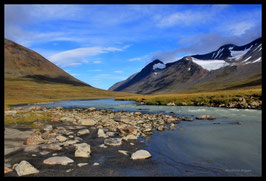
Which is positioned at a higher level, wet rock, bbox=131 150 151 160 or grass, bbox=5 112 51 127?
grass, bbox=5 112 51 127

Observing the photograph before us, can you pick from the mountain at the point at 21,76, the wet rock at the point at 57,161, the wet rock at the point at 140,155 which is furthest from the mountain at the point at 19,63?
the wet rock at the point at 140,155

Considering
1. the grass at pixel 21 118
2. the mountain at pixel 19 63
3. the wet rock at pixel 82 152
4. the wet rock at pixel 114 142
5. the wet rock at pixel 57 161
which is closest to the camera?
the mountain at pixel 19 63

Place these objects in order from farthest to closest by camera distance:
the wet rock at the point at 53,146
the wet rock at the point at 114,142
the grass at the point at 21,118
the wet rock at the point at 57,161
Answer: the wet rock at the point at 114,142
the wet rock at the point at 53,146
the wet rock at the point at 57,161
the grass at the point at 21,118

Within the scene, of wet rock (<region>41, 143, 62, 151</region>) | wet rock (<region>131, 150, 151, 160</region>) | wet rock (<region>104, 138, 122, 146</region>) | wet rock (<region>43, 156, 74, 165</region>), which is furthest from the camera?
wet rock (<region>104, 138, 122, 146</region>)

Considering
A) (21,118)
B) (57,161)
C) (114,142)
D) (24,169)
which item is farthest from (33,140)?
(114,142)

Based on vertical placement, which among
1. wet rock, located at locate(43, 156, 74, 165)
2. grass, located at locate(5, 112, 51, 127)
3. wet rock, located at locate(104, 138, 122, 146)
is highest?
grass, located at locate(5, 112, 51, 127)

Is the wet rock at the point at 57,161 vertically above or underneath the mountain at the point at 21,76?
underneath

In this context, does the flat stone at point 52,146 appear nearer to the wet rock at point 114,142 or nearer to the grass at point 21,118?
the grass at point 21,118

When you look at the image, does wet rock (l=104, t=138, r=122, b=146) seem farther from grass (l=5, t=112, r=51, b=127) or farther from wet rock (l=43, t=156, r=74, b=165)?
grass (l=5, t=112, r=51, b=127)

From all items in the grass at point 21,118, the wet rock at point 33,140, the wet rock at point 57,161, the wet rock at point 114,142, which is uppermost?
the grass at point 21,118

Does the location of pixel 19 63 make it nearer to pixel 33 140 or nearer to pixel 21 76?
pixel 21 76

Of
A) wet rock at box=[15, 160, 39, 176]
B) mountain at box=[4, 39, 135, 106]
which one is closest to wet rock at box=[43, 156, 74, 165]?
wet rock at box=[15, 160, 39, 176]

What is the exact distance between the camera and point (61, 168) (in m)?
9.80
